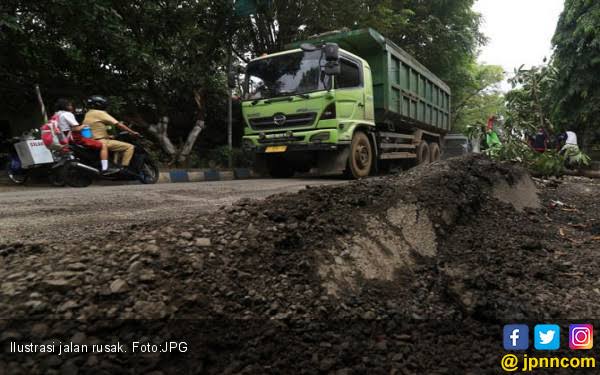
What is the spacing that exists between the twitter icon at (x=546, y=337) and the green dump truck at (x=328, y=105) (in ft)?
17.0

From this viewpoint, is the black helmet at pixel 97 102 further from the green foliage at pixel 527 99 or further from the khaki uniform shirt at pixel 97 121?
the green foliage at pixel 527 99

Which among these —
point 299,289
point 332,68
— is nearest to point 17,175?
point 332,68

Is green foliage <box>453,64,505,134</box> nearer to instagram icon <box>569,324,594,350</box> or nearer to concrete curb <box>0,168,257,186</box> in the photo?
concrete curb <box>0,168,257,186</box>

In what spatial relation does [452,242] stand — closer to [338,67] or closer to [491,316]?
[491,316]

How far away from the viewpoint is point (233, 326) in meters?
1.46

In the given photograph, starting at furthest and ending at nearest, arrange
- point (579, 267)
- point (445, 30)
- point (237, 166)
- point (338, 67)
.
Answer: point (445, 30), point (237, 166), point (338, 67), point (579, 267)

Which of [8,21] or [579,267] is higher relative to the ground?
[8,21]

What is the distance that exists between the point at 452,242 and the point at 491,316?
90cm

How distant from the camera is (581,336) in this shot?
1.47 meters

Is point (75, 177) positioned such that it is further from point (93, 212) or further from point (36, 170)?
point (93, 212)

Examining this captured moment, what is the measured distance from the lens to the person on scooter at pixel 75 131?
20.3 feet

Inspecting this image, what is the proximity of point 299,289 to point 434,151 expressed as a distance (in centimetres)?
1069

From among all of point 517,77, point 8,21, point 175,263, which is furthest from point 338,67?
point 175,263

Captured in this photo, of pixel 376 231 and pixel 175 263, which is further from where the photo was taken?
pixel 376 231
